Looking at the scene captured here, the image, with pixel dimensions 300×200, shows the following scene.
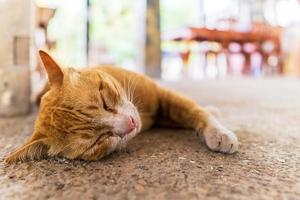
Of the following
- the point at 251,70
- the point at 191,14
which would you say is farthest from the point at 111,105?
the point at 191,14

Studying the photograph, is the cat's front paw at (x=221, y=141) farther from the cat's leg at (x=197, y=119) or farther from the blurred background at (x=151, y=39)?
the blurred background at (x=151, y=39)

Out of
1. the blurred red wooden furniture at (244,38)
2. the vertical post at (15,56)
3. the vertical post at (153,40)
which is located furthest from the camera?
the blurred red wooden furniture at (244,38)

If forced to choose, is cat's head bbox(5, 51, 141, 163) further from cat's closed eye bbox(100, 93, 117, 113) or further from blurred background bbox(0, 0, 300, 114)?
blurred background bbox(0, 0, 300, 114)

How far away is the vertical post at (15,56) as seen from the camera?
152 centimetres

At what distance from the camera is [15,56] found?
156 centimetres

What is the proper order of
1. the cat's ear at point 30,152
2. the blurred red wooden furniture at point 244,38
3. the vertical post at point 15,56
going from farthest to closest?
the blurred red wooden furniture at point 244,38
the vertical post at point 15,56
the cat's ear at point 30,152

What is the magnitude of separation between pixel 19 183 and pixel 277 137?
817 mm

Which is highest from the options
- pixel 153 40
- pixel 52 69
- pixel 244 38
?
pixel 244 38

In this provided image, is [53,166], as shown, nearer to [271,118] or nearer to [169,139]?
[169,139]

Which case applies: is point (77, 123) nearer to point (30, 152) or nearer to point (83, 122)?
point (83, 122)

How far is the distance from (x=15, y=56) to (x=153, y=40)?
9.55 feet

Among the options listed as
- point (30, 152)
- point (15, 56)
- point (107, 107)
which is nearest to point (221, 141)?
point (107, 107)

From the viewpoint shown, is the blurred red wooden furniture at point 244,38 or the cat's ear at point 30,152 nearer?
the cat's ear at point 30,152

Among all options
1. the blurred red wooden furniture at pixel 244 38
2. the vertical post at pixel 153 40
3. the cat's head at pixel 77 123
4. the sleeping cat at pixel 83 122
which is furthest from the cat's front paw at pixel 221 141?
the blurred red wooden furniture at pixel 244 38
